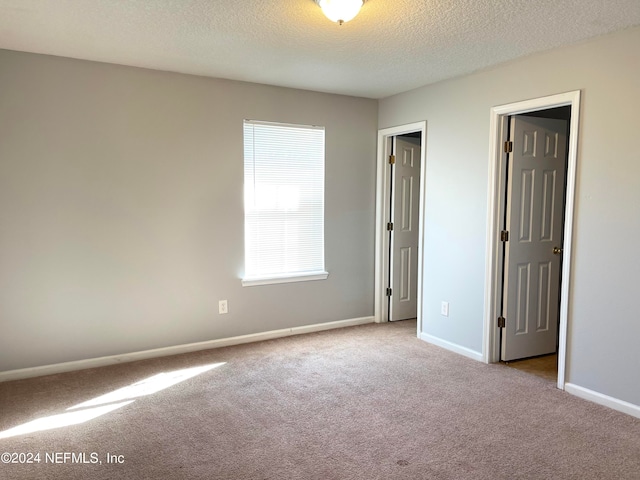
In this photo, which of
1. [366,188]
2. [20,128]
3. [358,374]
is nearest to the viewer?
[20,128]

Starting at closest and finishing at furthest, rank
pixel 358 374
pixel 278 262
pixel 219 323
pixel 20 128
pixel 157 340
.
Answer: pixel 20 128 → pixel 358 374 → pixel 157 340 → pixel 219 323 → pixel 278 262

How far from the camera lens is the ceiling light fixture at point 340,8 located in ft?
7.72

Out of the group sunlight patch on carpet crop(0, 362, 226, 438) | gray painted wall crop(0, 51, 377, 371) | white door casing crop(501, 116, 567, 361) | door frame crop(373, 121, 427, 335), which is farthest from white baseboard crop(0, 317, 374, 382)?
white door casing crop(501, 116, 567, 361)

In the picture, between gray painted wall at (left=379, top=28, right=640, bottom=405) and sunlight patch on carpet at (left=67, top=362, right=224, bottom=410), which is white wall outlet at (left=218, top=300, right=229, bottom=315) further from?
gray painted wall at (left=379, top=28, right=640, bottom=405)

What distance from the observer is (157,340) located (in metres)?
3.95

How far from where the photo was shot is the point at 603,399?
10.0ft

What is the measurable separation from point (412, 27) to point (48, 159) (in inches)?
107

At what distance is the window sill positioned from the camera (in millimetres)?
4324

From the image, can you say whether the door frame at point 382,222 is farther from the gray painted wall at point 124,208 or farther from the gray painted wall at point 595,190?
the gray painted wall at point 595,190

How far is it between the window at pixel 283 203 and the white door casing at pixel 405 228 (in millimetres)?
859

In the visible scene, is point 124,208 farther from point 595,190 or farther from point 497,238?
point 595,190

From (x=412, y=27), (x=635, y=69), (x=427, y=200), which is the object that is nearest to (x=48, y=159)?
(x=412, y=27)

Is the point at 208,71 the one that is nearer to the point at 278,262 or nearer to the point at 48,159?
the point at 48,159

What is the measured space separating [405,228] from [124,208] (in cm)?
286
